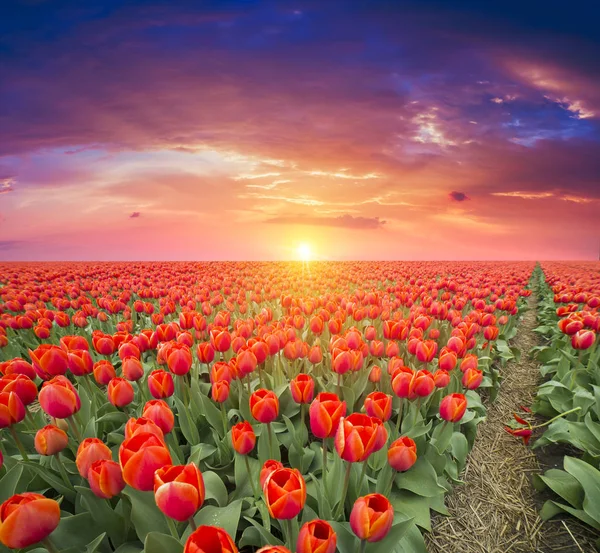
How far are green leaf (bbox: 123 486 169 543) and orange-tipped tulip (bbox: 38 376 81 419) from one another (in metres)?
0.66

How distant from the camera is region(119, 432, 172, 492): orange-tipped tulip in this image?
1637mm

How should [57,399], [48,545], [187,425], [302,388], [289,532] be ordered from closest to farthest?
[48,545], [289,532], [57,399], [302,388], [187,425]

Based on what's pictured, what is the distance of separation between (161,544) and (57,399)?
1.16 meters

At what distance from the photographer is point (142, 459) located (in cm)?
Result: 164

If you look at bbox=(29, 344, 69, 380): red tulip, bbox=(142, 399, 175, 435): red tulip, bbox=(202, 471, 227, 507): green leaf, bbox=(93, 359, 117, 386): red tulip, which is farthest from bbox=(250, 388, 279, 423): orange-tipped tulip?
bbox=(29, 344, 69, 380): red tulip

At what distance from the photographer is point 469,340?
172 inches

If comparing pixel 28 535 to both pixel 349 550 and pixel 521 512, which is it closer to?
pixel 349 550

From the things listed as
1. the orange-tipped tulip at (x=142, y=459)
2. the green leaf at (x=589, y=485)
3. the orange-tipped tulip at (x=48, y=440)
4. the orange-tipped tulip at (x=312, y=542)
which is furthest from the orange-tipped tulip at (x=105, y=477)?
the green leaf at (x=589, y=485)

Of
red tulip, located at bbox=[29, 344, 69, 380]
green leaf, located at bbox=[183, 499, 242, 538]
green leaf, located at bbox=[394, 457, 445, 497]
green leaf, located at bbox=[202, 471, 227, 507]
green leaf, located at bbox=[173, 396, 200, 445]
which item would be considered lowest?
green leaf, located at bbox=[394, 457, 445, 497]

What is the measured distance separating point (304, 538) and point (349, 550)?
3.31 ft

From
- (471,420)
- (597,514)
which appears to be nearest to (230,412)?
(471,420)

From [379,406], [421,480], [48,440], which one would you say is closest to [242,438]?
[379,406]

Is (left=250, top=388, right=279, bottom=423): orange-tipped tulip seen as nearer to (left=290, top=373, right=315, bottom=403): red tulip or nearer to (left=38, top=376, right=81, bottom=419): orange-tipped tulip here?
(left=290, top=373, right=315, bottom=403): red tulip

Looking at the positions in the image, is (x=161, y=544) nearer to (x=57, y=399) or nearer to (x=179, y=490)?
(x=179, y=490)
